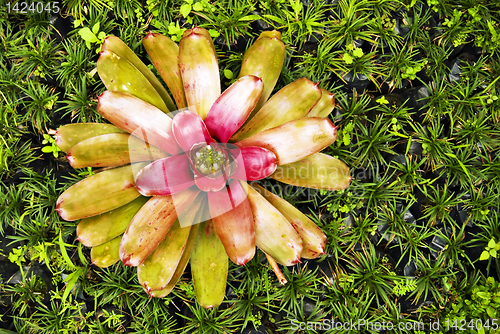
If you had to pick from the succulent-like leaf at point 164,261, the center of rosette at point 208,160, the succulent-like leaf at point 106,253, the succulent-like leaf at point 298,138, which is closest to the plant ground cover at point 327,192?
the succulent-like leaf at point 106,253

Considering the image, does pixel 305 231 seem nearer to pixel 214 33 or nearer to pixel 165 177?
pixel 165 177

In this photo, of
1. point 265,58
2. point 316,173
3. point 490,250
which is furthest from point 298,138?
point 490,250

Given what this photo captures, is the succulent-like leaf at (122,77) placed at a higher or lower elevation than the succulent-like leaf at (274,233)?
higher

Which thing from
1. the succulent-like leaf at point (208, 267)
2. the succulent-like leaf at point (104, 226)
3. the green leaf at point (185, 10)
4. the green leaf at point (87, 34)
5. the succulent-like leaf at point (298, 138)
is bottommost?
the succulent-like leaf at point (208, 267)

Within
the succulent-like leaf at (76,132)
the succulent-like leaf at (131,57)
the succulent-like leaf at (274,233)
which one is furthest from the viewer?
the succulent-like leaf at (131,57)

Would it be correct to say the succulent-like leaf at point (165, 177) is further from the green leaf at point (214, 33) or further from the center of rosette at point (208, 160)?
the green leaf at point (214, 33)

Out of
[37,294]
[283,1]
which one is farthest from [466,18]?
[37,294]

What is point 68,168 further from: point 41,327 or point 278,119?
point 278,119
